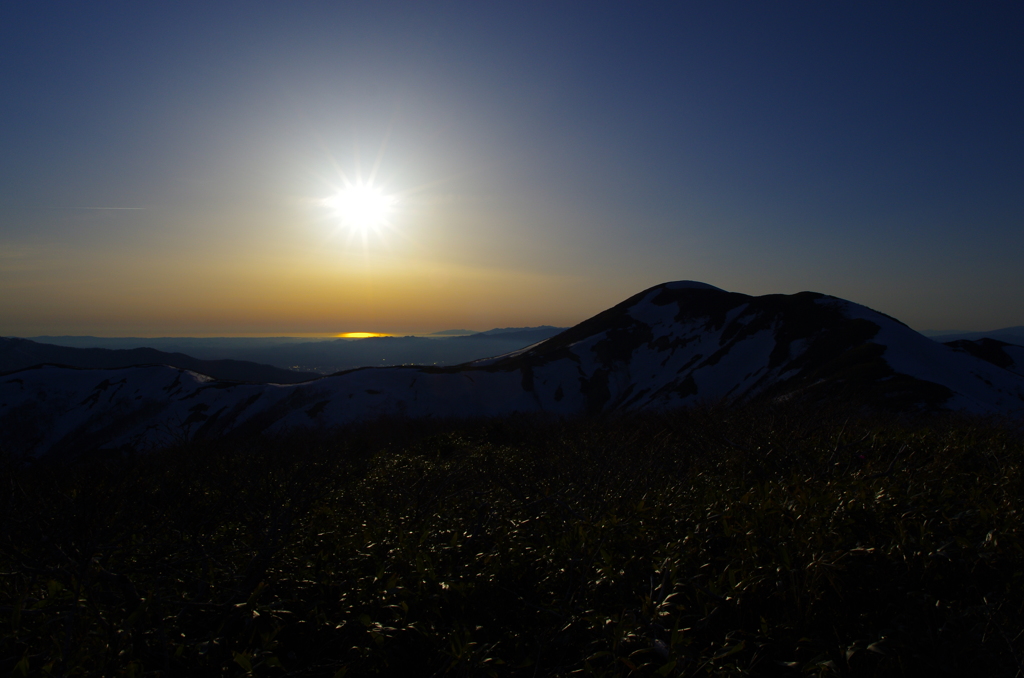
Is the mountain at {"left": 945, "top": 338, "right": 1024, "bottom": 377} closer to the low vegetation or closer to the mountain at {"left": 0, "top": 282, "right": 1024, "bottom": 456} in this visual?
the mountain at {"left": 0, "top": 282, "right": 1024, "bottom": 456}

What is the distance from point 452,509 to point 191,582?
5401 millimetres

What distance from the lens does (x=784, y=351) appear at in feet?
227

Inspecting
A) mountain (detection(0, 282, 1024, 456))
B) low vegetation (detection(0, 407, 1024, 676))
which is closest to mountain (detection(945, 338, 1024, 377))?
mountain (detection(0, 282, 1024, 456))

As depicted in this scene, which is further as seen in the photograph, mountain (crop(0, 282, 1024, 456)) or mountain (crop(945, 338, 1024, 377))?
mountain (crop(945, 338, 1024, 377))

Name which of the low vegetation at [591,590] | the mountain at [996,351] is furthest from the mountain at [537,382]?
the low vegetation at [591,590]

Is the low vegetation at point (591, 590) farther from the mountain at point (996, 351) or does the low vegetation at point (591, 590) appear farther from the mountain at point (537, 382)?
the mountain at point (996, 351)

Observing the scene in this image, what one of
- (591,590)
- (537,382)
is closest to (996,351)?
(537,382)

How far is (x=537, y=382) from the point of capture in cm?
8844

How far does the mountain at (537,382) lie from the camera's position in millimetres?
64938

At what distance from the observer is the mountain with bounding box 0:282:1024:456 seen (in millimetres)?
64938

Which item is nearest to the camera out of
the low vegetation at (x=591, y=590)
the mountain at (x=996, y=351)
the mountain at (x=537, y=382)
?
the low vegetation at (x=591, y=590)

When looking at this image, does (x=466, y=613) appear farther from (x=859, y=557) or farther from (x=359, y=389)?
(x=359, y=389)

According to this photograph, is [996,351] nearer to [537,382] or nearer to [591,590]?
[537,382]

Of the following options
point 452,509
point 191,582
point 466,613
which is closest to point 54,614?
point 191,582
